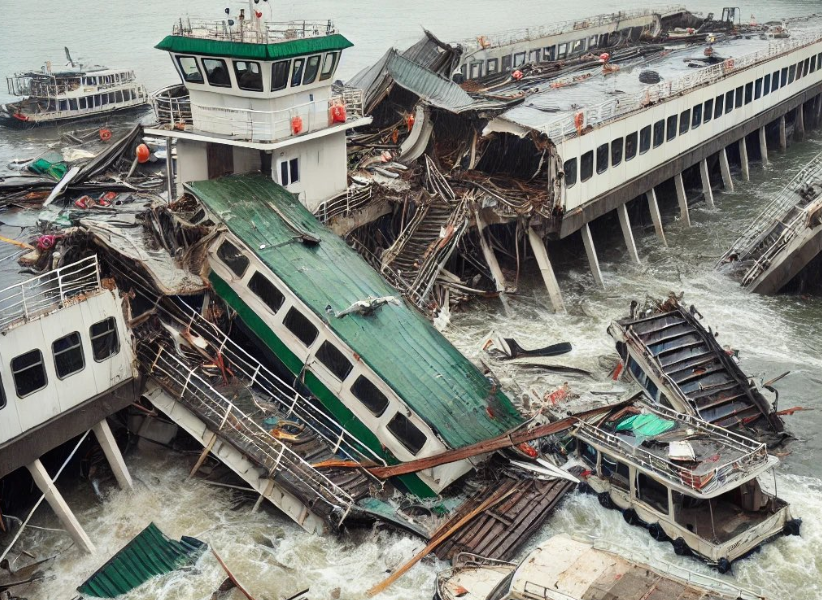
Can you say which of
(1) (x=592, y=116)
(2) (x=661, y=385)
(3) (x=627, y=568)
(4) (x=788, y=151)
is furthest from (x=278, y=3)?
(3) (x=627, y=568)

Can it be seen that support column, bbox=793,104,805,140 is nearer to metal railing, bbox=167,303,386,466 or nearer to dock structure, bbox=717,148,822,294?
dock structure, bbox=717,148,822,294

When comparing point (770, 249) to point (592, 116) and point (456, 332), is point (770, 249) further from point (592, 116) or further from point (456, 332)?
point (456, 332)

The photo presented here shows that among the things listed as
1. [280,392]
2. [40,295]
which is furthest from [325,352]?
[40,295]

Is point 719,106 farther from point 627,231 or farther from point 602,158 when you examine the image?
point 602,158

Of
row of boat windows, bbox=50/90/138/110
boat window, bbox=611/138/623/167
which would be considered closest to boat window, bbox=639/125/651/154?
boat window, bbox=611/138/623/167

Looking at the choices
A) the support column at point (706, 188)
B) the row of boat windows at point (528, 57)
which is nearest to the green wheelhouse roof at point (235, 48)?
the support column at point (706, 188)
